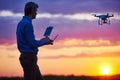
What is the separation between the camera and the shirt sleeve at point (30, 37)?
32.4 feet

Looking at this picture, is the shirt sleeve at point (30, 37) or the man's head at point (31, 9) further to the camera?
the man's head at point (31, 9)

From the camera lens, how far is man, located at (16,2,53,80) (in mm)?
9930

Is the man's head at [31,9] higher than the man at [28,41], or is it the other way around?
the man's head at [31,9]

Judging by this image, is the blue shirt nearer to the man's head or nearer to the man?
the man

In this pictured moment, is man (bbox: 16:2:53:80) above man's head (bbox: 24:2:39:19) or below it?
below

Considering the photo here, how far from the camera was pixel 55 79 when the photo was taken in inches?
790

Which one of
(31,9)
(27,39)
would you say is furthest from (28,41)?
(31,9)

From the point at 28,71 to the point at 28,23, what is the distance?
0.98 m

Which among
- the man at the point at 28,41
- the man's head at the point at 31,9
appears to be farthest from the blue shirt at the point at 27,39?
the man's head at the point at 31,9

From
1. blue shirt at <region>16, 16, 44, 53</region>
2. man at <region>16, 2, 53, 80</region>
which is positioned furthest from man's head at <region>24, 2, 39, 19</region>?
blue shirt at <region>16, 16, 44, 53</region>

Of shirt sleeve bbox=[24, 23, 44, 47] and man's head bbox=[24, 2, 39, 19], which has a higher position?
man's head bbox=[24, 2, 39, 19]

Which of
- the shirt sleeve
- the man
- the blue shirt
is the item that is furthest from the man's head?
the shirt sleeve

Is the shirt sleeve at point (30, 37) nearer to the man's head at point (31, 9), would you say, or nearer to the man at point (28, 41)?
the man at point (28, 41)

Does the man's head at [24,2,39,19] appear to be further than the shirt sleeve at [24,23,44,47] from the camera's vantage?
Yes
